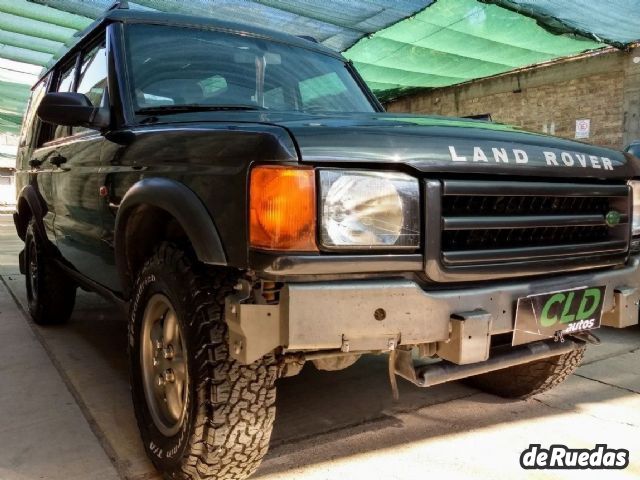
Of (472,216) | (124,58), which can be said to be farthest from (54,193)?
(472,216)

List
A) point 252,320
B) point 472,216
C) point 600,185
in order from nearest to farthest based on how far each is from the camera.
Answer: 1. point 252,320
2. point 472,216
3. point 600,185

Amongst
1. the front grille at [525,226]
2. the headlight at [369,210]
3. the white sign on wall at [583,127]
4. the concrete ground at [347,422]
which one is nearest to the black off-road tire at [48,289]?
the concrete ground at [347,422]

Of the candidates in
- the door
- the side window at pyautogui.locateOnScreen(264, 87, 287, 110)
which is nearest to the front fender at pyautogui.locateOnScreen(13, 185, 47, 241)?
Answer: the door

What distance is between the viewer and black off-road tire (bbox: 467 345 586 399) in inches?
106

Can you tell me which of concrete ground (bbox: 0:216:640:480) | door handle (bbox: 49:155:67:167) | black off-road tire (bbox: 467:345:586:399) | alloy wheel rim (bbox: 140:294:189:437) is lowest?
concrete ground (bbox: 0:216:640:480)

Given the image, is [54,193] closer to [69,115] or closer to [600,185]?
[69,115]

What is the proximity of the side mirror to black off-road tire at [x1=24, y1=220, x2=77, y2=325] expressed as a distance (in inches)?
66.9

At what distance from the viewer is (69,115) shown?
238cm

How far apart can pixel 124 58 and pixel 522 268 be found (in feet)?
6.40

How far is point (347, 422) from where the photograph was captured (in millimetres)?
2600

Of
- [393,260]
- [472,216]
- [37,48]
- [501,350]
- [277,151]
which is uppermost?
[37,48]

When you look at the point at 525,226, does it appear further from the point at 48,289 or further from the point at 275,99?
the point at 48,289

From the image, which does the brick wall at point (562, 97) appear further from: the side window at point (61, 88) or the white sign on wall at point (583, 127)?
the side window at point (61, 88)

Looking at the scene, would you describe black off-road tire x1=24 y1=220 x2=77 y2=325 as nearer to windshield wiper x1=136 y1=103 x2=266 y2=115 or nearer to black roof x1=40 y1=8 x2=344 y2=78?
black roof x1=40 y1=8 x2=344 y2=78
